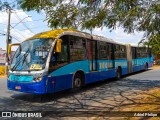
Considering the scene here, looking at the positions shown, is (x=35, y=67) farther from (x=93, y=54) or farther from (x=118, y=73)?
(x=118, y=73)

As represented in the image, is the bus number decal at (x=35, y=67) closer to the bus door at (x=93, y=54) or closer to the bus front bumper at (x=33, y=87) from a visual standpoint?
the bus front bumper at (x=33, y=87)

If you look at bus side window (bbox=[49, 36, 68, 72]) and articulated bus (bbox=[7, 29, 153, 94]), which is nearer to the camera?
articulated bus (bbox=[7, 29, 153, 94])

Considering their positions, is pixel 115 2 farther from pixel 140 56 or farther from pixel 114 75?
pixel 140 56

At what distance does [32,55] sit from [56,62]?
0.99 m

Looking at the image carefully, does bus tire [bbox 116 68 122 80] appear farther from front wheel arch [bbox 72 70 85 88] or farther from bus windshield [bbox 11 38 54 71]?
bus windshield [bbox 11 38 54 71]

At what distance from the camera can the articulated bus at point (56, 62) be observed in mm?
10945

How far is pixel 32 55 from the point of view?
37.4 ft

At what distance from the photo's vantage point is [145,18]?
333 inches

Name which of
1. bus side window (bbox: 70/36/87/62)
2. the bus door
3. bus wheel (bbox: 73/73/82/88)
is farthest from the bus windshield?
the bus door

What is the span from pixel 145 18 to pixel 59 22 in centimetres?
303

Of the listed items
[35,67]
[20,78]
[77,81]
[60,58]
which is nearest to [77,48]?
[77,81]

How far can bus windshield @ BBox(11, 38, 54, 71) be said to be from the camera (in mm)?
11148

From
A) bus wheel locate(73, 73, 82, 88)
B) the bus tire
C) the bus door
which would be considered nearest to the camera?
bus wheel locate(73, 73, 82, 88)

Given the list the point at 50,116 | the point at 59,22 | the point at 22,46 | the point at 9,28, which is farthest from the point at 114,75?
the point at 9,28
